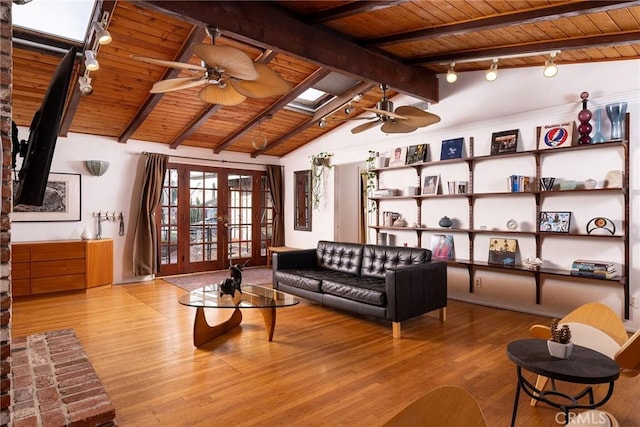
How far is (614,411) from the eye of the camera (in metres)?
2.40

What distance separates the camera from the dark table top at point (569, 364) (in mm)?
1823

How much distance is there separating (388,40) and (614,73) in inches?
96.3

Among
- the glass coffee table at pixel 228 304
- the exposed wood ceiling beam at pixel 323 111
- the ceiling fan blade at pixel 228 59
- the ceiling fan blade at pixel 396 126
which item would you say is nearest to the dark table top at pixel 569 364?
the glass coffee table at pixel 228 304

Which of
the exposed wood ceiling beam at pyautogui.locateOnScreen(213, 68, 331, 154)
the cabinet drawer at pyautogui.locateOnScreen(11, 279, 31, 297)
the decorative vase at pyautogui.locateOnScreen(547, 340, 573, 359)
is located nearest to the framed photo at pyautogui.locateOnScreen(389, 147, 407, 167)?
the exposed wood ceiling beam at pyautogui.locateOnScreen(213, 68, 331, 154)

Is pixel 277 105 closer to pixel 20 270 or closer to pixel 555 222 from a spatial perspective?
pixel 555 222

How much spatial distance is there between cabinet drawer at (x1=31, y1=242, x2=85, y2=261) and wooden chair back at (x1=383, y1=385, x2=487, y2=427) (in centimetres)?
597

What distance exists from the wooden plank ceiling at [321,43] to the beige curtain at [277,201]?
2.43 meters

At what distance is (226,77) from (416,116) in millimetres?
1947

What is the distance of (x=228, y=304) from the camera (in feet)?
11.3

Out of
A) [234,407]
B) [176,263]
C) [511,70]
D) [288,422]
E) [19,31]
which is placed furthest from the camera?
[176,263]

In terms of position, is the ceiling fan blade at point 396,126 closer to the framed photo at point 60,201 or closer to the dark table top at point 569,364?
the dark table top at point 569,364

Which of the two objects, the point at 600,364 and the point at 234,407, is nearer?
the point at 600,364

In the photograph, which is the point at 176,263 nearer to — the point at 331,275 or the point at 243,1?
the point at 331,275

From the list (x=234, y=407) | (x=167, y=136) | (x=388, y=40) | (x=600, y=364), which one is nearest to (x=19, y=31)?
(x=167, y=136)
